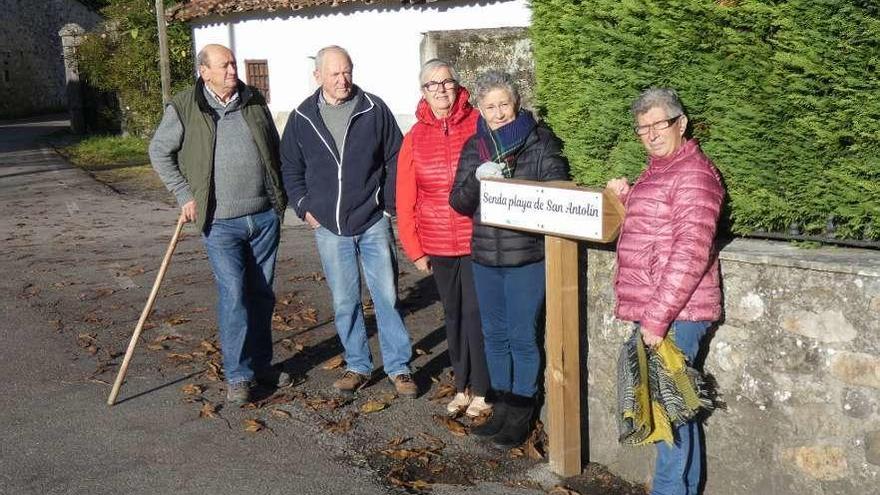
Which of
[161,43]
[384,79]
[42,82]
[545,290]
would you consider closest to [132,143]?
[161,43]

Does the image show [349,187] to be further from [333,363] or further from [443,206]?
[333,363]

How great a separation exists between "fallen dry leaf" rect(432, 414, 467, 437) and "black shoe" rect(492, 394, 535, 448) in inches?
11.0

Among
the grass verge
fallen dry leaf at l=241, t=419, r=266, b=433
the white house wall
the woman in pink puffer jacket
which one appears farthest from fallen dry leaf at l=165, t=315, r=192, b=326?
the grass verge

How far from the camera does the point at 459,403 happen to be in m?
5.53

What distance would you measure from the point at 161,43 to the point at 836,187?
19533 millimetres

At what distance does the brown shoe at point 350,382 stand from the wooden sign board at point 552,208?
1.70 meters

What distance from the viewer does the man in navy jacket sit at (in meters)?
5.55

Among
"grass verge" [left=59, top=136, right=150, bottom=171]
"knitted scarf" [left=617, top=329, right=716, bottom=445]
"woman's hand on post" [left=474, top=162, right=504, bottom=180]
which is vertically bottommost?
"knitted scarf" [left=617, top=329, right=716, bottom=445]

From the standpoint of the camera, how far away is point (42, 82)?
46.7 meters

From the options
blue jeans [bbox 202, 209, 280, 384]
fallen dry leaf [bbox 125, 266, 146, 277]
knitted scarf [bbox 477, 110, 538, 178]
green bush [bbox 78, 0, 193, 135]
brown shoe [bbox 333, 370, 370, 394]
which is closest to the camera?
knitted scarf [bbox 477, 110, 538, 178]

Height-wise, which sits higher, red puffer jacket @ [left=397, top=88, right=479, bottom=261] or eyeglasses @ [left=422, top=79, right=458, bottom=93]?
eyeglasses @ [left=422, top=79, right=458, bottom=93]

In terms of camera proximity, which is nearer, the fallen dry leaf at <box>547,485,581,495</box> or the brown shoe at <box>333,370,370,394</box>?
the fallen dry leaf at <box>547,485,581,495</box>

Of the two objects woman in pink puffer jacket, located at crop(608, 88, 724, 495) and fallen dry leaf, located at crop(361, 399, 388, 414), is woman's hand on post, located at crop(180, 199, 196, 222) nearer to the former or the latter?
fallen dry leaf, located at crop(361, 399, 388, 414)

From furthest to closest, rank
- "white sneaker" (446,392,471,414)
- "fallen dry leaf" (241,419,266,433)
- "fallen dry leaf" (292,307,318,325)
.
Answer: "fallen dry leaf" (292,307,318,325)
"white sneaker" (446,392,471,414)
"fallen dry leaf" (241,419,266,433)
